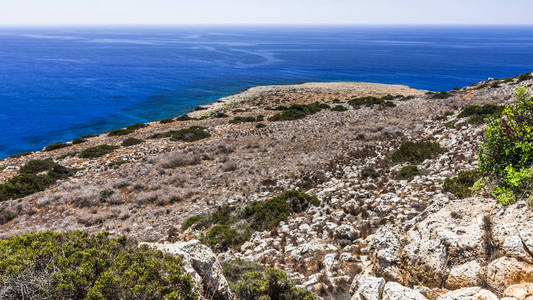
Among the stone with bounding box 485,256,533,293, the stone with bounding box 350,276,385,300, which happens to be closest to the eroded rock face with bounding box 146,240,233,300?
the stone with bounding box 350,276,385,300

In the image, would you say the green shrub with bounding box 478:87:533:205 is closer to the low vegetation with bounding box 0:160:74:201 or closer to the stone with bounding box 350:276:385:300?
the stone with bounding box 350:276:385:300

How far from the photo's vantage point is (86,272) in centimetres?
472

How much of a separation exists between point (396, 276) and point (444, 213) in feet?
6.38

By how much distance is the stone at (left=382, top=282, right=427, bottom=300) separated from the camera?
4.17 m

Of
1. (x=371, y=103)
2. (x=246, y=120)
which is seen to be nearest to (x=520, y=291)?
(x=246, y=120)

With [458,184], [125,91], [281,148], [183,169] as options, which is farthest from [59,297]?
[125,91]

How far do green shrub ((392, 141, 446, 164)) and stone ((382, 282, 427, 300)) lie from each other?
35.3 ft

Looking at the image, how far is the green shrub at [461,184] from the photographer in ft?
27.9

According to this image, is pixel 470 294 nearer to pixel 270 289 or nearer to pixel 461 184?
pixel 270 289

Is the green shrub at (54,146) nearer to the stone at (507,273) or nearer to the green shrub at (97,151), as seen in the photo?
the green shrub at (97,151)

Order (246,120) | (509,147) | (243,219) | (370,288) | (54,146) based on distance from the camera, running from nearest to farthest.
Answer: (370,288) < (509,147) < (243,219) < (54,146) < (246,120)

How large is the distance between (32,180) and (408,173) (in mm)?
22255

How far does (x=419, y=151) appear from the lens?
1446 cm

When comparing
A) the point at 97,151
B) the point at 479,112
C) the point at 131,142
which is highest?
the point at 479,112
